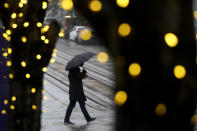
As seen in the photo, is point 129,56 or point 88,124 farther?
point 88,124

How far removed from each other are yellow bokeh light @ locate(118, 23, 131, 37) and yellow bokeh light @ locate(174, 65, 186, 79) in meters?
0.23

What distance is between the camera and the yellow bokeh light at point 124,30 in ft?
5.83

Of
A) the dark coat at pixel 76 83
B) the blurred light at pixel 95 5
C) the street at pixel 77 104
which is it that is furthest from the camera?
the street at pixel 77 104

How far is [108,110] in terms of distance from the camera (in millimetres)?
15203

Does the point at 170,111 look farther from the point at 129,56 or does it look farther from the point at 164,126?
the point at 129,56

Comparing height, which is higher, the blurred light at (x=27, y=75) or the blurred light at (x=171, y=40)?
the blurred light at (x=171, y=40)

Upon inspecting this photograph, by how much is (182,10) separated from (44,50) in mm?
4497

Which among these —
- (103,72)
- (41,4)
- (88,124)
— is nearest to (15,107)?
(41,4)

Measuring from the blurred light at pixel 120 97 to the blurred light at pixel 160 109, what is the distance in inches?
4.9

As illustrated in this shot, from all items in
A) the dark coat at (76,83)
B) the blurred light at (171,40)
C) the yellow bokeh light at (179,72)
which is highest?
the blurred light at (171,40)

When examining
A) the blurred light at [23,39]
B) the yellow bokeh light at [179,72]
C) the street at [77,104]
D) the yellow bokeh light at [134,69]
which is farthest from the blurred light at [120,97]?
the street at [77,104]

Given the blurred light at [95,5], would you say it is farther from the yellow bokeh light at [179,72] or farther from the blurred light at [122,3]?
the yellow bokeh light at [179,72]

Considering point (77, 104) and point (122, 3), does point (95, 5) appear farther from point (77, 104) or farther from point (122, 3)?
point (77, 104)

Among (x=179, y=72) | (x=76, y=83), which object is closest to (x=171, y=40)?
(x=179, y=72)
